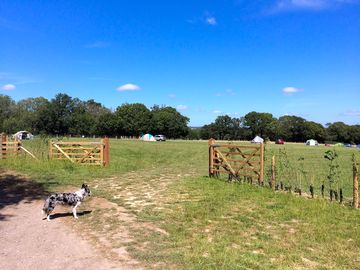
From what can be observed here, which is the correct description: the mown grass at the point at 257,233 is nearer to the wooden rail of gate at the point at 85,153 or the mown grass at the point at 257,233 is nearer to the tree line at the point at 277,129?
the wooden rail of gate at the point at 85,153

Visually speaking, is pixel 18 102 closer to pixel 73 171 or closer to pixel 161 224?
pixel 73 171

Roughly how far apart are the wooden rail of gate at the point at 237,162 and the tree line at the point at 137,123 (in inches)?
3611

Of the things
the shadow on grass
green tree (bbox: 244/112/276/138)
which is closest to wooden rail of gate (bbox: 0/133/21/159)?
the shadow on grass

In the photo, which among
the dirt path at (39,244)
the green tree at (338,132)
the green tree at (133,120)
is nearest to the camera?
the dirt path at (39,244)

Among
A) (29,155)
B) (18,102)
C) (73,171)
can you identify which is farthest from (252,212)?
(18,102)

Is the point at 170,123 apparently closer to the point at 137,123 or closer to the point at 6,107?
the point at 137,123

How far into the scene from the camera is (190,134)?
424 feet

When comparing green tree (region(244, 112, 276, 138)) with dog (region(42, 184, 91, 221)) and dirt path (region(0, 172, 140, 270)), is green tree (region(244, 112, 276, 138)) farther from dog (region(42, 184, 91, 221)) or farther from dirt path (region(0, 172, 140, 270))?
dirt path (region(0, 172, 140, 270))

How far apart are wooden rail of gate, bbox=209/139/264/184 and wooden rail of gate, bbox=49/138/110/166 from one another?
714cm

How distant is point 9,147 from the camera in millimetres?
21297

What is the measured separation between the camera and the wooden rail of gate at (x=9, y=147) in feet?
69.1

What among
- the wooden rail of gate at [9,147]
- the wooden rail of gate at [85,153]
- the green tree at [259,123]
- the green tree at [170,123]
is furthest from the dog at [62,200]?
the green tree at [259,123]

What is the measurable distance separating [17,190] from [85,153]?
7796 millimetres

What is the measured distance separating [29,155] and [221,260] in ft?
59.3
